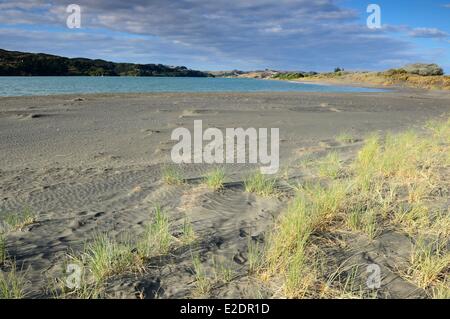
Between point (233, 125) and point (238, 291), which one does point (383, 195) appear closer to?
point (238, 291)

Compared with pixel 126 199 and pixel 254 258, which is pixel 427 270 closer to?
pixel 254 258

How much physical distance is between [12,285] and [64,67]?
75852 mm

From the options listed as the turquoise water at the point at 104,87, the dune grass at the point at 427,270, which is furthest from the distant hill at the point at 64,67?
the dune grass at the point at 427,270

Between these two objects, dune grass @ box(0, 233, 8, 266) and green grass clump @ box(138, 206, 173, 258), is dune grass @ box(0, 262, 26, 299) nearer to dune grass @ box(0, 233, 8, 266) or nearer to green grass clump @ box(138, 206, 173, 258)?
dune grass @ box(0, 233, 8, 266)

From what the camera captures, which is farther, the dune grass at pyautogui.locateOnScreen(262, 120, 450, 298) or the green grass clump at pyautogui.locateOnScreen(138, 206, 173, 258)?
the green grass clump at pyautogui.locateOnScreen(138, 206, 173, 258)

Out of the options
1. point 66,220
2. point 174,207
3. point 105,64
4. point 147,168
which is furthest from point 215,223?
point 105,64

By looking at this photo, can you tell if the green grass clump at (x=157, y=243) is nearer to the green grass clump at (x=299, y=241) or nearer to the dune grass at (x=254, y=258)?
the dune grass at (x=254, y=258)

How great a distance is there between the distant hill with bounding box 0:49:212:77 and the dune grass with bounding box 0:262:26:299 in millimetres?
62245

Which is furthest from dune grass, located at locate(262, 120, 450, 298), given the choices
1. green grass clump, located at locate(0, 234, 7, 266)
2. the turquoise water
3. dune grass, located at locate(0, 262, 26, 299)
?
the turquoise water

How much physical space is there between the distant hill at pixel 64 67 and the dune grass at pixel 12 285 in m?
62.2

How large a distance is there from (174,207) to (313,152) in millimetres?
4185

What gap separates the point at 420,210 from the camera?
4.35 metres

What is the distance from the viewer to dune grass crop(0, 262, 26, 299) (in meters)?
2.77

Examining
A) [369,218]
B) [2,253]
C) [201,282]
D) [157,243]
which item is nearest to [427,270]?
[369,218]
